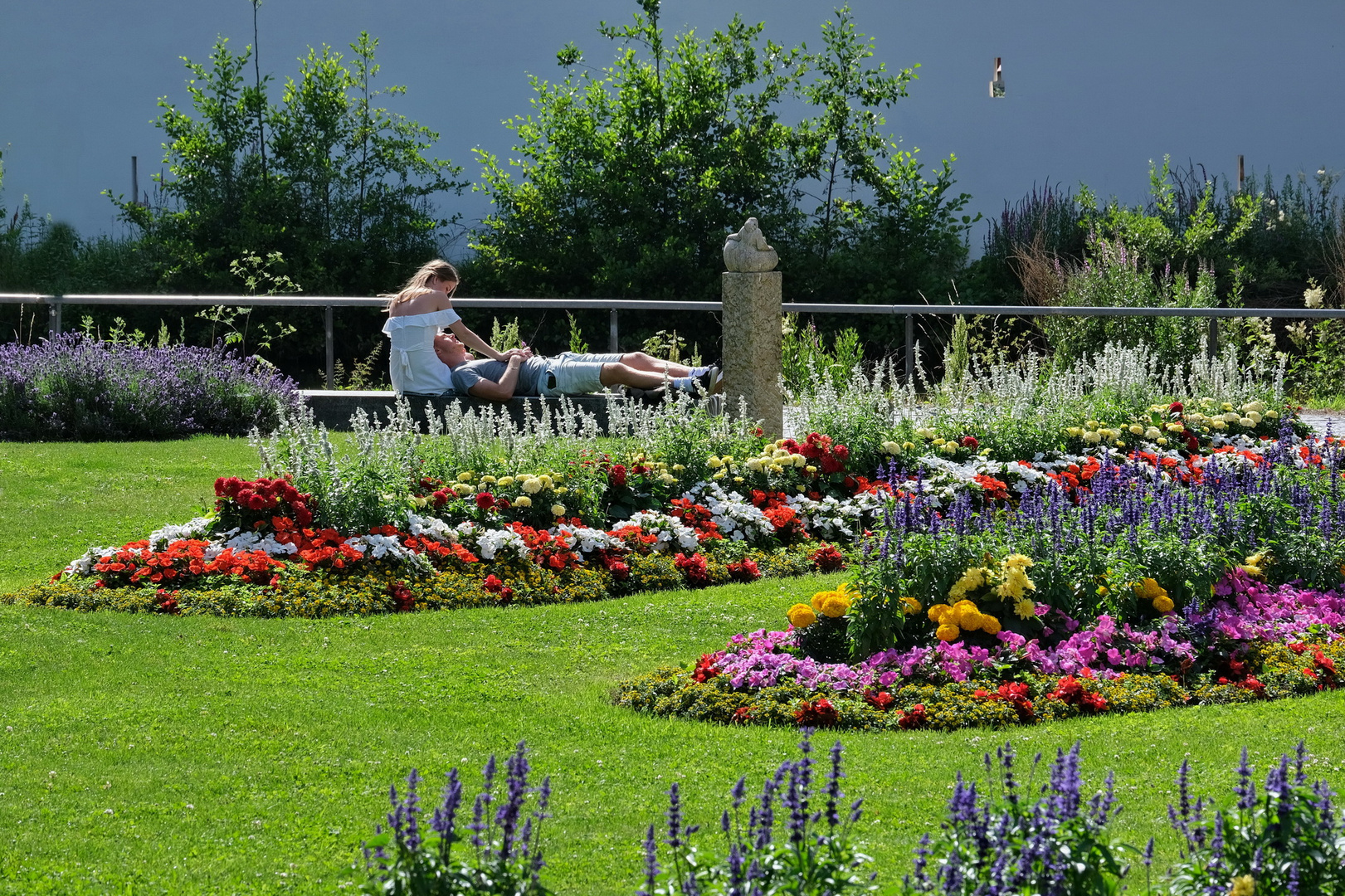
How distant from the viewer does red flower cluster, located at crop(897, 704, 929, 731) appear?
15.2 ft

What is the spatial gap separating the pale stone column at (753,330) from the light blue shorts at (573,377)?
4.49 feet

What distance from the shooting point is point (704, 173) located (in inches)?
704

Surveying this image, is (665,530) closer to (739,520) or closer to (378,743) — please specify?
(739,520)

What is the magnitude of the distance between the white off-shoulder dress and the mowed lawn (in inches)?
184

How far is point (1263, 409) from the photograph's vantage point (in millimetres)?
10227

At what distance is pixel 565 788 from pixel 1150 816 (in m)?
1.57

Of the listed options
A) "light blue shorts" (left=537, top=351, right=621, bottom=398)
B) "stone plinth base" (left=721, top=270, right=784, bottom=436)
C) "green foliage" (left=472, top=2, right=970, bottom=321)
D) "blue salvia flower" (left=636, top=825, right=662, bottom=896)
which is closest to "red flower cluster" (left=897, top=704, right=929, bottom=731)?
"blue salvia flower" (left=636, top=825, right=662, bottom=896)

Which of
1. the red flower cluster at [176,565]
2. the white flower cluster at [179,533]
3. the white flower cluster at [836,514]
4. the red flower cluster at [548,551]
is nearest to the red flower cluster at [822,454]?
the white flower cluster at [836,514]

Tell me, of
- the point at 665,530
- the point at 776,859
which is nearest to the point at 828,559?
the point at 665,530

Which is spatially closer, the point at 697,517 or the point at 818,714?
the point at 818,714

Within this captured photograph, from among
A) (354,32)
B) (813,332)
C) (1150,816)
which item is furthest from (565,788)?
(354,32)

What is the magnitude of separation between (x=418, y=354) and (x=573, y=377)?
1.17 m

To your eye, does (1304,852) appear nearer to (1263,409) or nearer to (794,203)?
(1263,409)

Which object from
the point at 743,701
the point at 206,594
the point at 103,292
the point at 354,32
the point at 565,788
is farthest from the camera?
the point at 354,32
